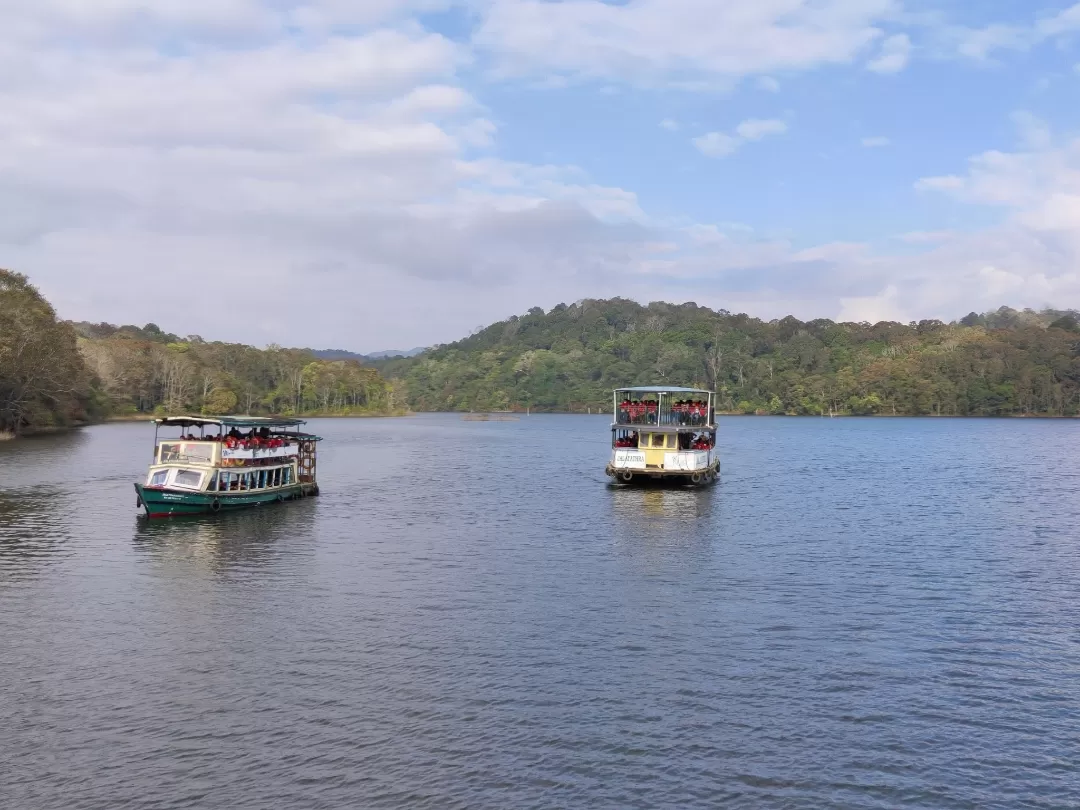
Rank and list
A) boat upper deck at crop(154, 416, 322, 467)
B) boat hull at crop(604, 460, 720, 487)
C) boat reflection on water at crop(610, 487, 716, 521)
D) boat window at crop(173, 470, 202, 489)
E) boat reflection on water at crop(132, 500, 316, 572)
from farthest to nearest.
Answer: boat hull at crop(604, 460, 720, 487)
boat reflection on water at crop(610, 487, 716, 521)
boat upper deck at crop(154, 416, 322, 467)
boat window at crop(173, 470, 202, 489)
boat reflection on water at crop(132, 500, 316, 572)

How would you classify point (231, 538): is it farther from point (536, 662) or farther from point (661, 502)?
point (661, 502)

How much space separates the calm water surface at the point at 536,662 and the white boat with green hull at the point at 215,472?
8.22ft

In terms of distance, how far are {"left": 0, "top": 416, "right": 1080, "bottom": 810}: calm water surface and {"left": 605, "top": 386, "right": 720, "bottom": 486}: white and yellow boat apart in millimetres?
19638

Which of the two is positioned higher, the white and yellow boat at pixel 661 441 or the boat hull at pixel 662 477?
the white and yellow boat at pixel 661 441

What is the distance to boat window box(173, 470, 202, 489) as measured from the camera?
65625 millimetres

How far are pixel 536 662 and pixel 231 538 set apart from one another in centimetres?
3288

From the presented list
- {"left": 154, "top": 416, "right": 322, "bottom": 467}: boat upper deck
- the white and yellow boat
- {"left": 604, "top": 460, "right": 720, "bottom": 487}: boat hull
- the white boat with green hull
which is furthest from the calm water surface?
the white and yellow boat

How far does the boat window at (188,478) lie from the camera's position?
215ft

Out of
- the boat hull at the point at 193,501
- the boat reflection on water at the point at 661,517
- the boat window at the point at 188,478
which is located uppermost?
the boat window at the point at 188,478

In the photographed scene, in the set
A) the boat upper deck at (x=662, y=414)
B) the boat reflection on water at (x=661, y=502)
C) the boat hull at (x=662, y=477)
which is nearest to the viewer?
the boat reflection on water at (x=661, y=502)

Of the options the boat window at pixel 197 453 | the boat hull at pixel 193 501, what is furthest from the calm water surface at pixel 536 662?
the boat window at pixel 197 453

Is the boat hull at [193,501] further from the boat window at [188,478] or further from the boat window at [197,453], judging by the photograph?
the boat window at [197,453]

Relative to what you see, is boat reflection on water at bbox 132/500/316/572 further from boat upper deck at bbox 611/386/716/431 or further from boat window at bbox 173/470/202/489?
boat upper deck at bbox 611/386/716/431

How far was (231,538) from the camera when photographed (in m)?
57.5
